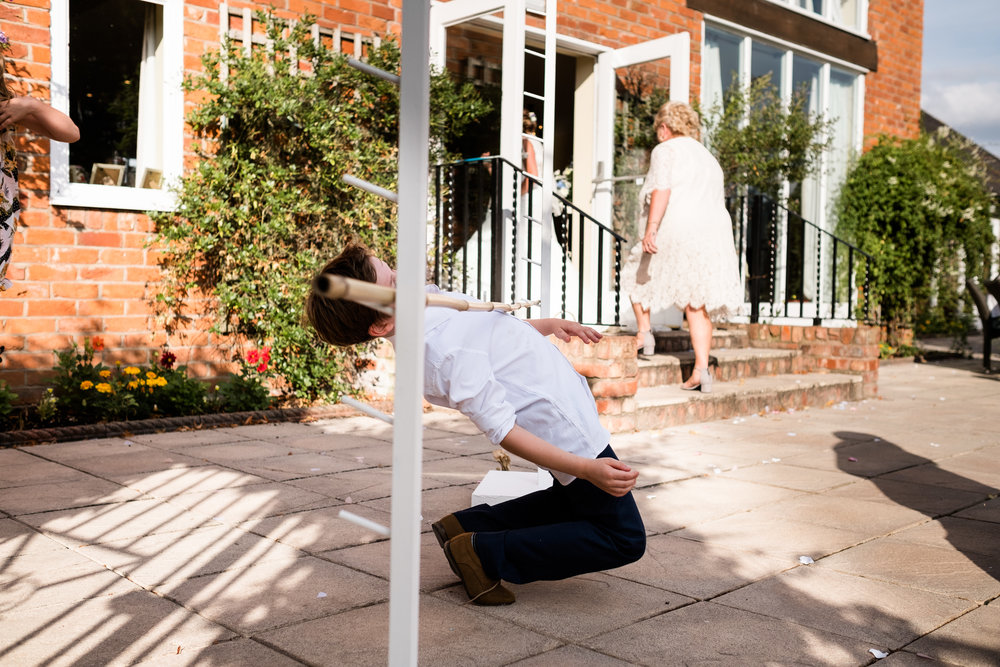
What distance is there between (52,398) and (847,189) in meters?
8.56

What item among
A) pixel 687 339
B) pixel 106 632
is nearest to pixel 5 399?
pixel 106 632

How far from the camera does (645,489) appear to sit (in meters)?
3.58

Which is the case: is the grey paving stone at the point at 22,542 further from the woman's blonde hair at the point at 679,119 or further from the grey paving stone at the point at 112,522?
the woman's blonde hair at the point at 679,119

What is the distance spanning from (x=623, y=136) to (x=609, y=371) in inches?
138

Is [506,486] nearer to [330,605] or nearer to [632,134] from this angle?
[330,605]

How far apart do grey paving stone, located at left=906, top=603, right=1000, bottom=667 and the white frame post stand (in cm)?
134

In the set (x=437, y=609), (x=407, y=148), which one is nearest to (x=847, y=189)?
(x=437, y=609)

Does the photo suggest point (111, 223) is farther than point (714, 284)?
No

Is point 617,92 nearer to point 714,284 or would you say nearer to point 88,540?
point 714,284

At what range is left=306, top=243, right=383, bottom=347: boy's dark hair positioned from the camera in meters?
1.83

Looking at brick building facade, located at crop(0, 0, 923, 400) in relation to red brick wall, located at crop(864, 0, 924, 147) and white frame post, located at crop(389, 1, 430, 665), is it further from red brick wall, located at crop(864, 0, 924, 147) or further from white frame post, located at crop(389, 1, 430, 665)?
red brick wall, located at crop(864, 0, 924, 147)

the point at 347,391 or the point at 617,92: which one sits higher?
the point at 617,92

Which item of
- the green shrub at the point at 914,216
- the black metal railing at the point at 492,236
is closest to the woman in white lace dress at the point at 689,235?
the black metal railing at the point at 492,236

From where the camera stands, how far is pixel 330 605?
86.0 inches
